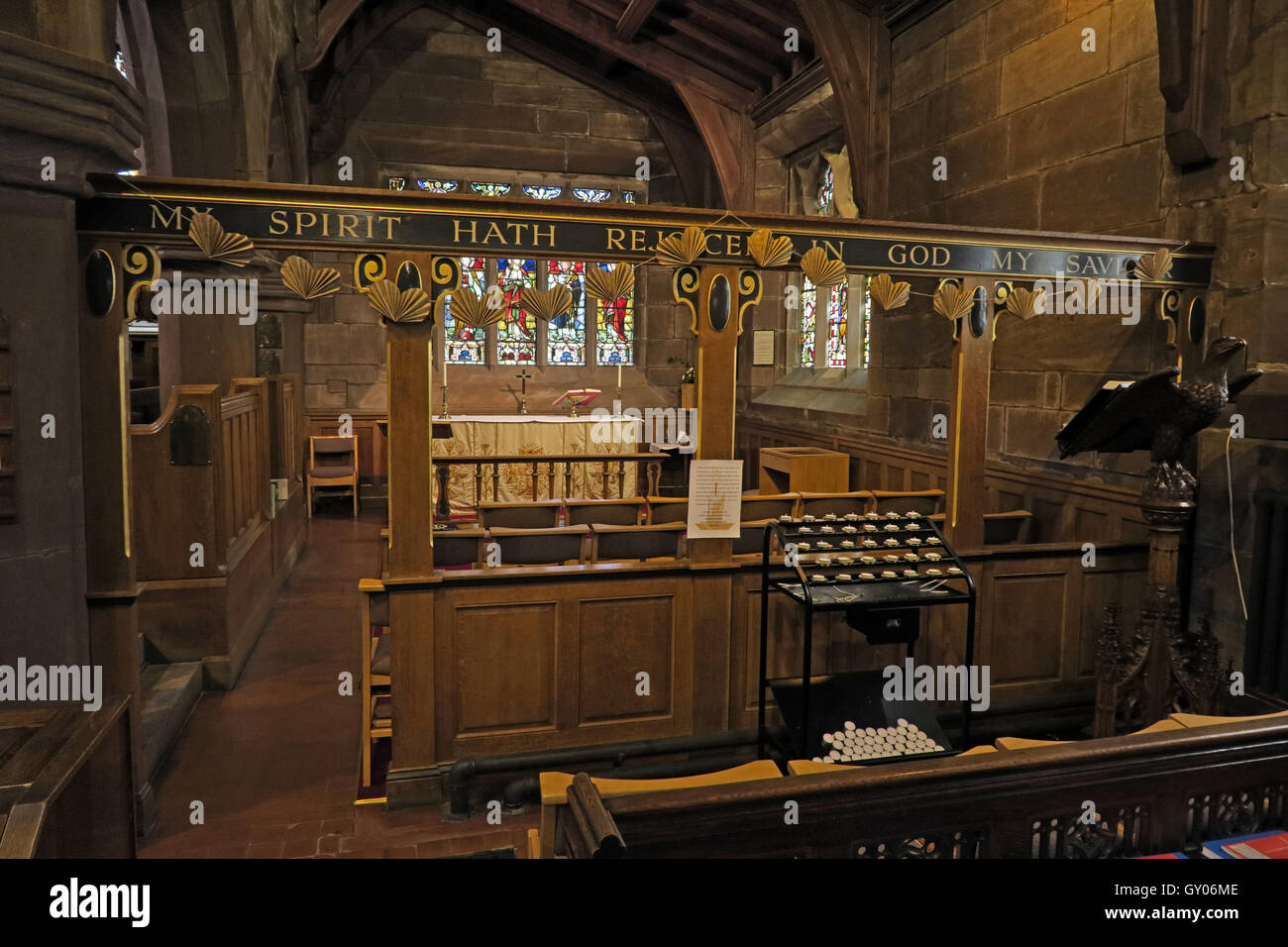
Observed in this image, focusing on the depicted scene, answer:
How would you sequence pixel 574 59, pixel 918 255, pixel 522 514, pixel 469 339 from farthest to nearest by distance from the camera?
pixel 469 339, pixel 574 59, pixel 522 514, pixel 918 255

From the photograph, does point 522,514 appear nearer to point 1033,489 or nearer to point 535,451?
point 1033,489

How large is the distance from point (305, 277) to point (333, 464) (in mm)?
7533

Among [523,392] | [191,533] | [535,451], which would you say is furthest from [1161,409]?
[523,392]

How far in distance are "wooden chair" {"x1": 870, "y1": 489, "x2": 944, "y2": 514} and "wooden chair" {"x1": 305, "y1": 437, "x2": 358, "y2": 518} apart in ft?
21.5

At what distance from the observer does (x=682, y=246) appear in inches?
161

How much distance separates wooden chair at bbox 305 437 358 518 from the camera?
10461 millimetres

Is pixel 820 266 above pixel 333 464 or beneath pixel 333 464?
above

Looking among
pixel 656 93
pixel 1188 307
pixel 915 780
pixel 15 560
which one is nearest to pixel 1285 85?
pixel 1188 307

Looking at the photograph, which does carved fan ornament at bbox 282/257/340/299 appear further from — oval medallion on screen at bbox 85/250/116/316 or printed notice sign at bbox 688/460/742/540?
printed notice sign at bbox 688/460/742/540

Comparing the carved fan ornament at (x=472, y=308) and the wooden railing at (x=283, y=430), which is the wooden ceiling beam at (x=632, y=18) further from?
the carved fan ornament at (x=472, y=308)

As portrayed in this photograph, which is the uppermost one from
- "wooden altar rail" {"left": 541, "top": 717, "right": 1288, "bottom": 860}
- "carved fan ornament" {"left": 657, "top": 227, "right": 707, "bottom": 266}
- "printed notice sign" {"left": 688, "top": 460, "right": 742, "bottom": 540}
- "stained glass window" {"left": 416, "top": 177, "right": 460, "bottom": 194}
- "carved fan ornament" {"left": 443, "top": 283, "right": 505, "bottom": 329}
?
"stained glass window" {"left": 416, "top": 177, "right": 460, "bottom": 194}

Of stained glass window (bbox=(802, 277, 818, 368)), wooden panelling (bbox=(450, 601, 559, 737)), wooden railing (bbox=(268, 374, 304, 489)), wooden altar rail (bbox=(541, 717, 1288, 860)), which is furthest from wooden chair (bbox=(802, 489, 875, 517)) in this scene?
stained glass window (bbox=(802, 277, 818, 368))

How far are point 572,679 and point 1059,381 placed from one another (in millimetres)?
3685

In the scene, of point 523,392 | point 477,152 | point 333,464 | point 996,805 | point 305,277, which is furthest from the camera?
point 477,152
